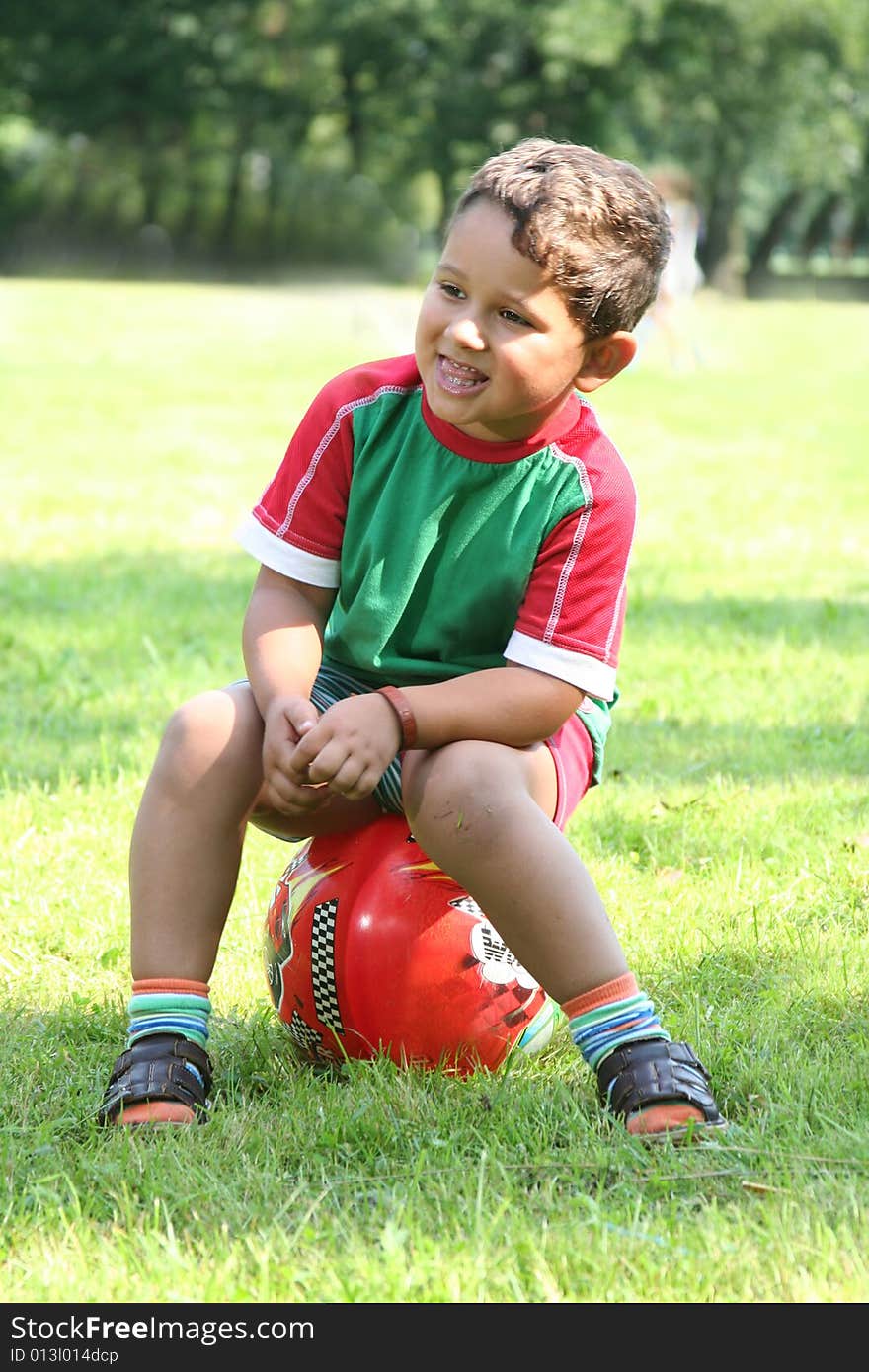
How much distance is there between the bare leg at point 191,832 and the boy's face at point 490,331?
69 cm

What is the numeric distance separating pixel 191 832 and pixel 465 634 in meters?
0.62

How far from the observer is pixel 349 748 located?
2.85 m

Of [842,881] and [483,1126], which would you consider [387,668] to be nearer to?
[483,1126]

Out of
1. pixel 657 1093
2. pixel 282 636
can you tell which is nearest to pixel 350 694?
pixel 282 636

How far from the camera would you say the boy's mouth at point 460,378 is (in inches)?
117

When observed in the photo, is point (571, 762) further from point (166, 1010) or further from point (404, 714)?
point (166, 1010)

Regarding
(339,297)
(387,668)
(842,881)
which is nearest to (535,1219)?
(387,668)

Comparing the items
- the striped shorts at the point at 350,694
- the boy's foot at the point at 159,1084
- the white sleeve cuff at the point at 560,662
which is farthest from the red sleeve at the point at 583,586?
the boy's foot at the point at 159,1084

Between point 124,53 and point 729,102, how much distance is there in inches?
626

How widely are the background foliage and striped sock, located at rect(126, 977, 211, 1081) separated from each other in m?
38.0

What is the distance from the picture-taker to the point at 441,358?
2990 millimetres

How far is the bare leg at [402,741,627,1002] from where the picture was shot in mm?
2840

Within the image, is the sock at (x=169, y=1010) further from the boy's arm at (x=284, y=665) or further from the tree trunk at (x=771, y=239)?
the tree trunk at (x=771, y=239)

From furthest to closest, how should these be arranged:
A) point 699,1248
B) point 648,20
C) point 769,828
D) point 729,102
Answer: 1. point 729,102
2. point 648,20
3. point 769,828
4. point 699,1248
